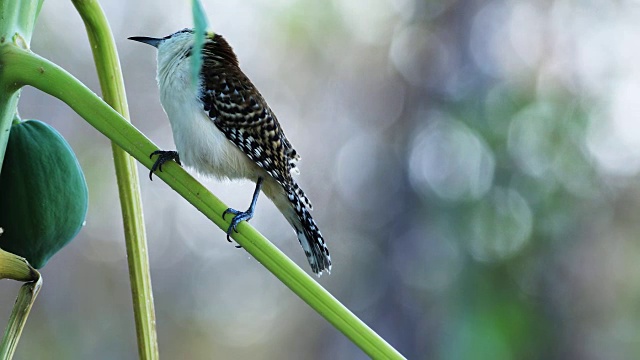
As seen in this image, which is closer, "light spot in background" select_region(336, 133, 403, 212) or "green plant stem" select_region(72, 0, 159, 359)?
"green plant stem" select_region(72, 0, 159, 359)

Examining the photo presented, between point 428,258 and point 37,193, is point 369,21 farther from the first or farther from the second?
point 37,193

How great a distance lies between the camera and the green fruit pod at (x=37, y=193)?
59 centimetres

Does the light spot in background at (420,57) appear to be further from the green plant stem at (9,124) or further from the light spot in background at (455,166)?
the green plant stem at (9,124)

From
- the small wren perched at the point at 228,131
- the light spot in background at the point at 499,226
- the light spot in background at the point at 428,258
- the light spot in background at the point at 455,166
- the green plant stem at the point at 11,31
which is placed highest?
the green plant stem at the point at 11,31

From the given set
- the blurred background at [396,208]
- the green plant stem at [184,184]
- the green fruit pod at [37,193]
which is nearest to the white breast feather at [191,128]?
the green fruit pod at [37,193]

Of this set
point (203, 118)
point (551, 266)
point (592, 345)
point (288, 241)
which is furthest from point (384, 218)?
point (203, 118)

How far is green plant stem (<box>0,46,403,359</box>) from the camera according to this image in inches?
18.1

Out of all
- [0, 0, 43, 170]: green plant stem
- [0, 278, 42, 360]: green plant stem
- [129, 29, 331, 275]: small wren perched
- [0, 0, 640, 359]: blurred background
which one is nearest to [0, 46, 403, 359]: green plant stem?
[0, 0, 43, 170]: green plant stem

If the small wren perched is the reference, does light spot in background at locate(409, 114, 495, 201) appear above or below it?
below

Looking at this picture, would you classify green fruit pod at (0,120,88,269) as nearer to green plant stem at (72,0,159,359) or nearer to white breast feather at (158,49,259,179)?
green plant stem at (72,0,159,359)

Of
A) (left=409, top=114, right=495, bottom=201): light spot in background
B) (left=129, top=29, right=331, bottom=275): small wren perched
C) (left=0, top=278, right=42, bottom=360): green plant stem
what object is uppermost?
(left=0, top=278, right=42, bottom=360): green plant stem

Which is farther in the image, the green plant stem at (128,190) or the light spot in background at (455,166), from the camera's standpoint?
the light spot in background at (455,166)

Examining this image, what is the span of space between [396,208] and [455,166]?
57cm

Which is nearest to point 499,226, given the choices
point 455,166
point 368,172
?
point 455,166
